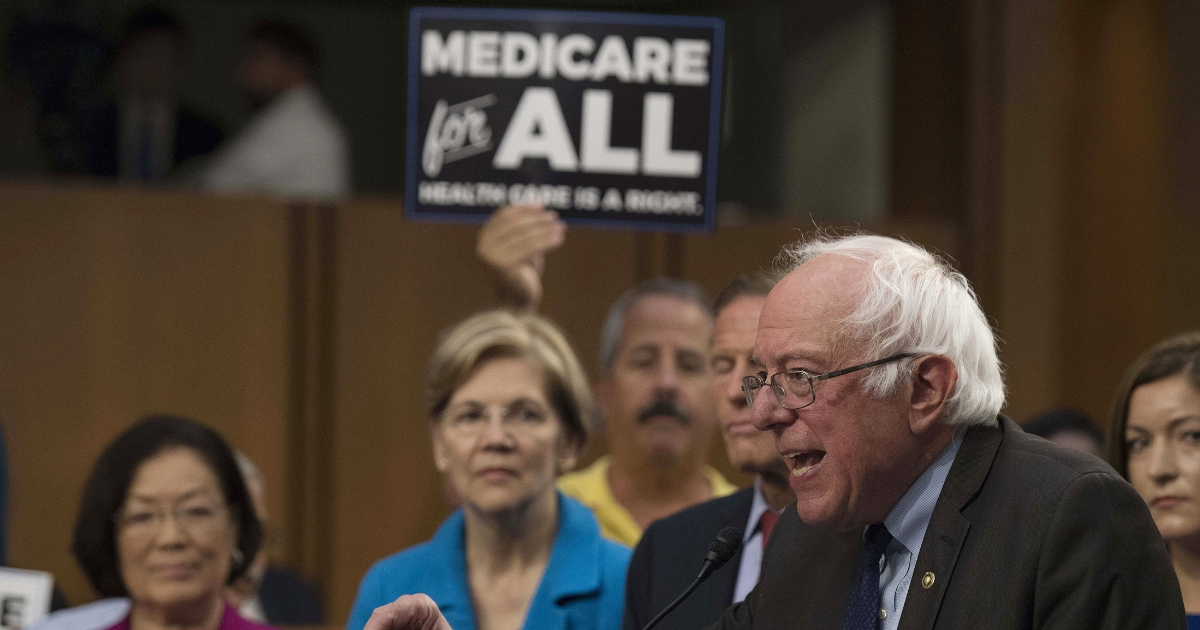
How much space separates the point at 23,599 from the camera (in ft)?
10.7

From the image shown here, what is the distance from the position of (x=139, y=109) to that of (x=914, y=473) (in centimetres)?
435

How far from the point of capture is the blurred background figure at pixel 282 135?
561 cm

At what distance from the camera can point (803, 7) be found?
23.0ft

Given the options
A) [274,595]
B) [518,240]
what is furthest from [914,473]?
[274,595]

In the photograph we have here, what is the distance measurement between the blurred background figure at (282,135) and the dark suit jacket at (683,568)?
3081mm

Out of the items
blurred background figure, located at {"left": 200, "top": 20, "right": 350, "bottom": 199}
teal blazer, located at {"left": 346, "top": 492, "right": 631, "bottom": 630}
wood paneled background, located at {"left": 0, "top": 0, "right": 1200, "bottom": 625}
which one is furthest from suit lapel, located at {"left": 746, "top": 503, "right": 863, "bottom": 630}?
blurred background figure, located at {"left": 200, "top": 20, "right": 350, "bottom": 199}

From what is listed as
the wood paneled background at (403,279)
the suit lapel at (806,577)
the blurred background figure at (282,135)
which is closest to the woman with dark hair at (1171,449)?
the suit lapel at (806,577)

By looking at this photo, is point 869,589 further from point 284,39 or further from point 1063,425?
point 284,39

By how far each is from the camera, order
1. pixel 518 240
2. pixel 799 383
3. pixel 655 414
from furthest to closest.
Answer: pixel 655 414 → pixel 518 240 → pixel 799 383

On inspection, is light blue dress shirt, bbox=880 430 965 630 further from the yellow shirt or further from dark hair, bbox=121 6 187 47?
dark hair, bbox=121 6 187 47

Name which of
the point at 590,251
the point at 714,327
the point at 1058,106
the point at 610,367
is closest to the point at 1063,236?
the point at 1058,106

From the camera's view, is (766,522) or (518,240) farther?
(518,240)

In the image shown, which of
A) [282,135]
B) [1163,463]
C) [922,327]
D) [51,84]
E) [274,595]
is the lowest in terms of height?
[274,595]

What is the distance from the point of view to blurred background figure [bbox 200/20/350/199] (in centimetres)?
561
